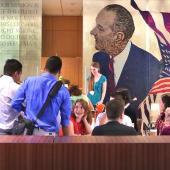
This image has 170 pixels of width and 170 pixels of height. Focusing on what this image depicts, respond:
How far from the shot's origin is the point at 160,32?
8.69 m

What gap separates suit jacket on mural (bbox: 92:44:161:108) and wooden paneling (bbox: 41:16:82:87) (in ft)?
9.58

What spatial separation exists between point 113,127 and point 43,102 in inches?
21.5

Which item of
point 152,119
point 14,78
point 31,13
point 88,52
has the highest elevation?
point 31,13

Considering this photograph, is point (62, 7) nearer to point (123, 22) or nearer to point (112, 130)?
point (123, 22)

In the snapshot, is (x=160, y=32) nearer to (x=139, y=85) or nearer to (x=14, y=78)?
(x=139, y=85)

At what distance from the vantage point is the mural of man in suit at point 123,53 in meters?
8.61

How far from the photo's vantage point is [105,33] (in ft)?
28.5

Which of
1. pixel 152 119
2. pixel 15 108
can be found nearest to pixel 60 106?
pixel 15 108

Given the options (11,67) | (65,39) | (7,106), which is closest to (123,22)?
(65,39)

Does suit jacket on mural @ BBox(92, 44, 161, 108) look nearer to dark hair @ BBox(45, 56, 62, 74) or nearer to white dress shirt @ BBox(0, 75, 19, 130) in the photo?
white dress shirt @ BBox(0, 75, 19, 130)

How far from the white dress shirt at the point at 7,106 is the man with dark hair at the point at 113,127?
0.80m

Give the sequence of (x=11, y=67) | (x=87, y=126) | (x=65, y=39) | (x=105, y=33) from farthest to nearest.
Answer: (x=65, y=39), (x=105, y=33), (x=87, y=126), (x=11, y=67)
